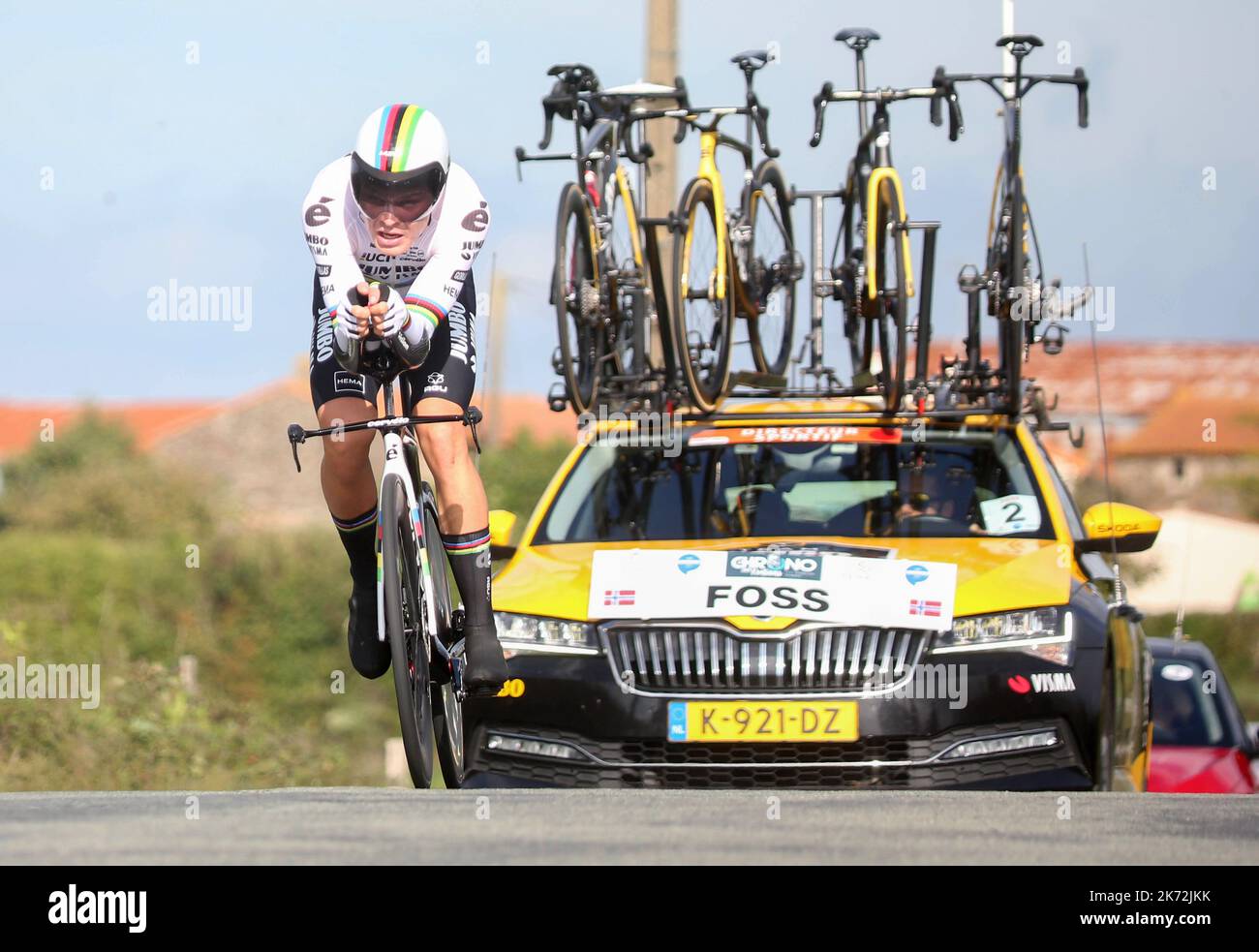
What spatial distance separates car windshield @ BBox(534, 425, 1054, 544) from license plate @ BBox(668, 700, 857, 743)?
1.12 meters

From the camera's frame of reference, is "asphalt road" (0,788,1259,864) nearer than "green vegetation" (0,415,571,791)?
Yes

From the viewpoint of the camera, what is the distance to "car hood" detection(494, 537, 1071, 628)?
7.69m

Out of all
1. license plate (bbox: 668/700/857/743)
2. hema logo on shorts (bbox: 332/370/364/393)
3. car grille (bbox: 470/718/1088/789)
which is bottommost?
car grille (bbox: 470/718/1088/789)

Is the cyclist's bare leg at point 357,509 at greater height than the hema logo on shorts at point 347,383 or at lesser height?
lesser

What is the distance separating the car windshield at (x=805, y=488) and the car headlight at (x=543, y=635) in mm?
859

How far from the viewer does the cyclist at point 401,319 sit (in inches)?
266

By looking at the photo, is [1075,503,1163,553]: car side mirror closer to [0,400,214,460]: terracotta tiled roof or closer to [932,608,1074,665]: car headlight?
[932,608,1074,665]: car headlight

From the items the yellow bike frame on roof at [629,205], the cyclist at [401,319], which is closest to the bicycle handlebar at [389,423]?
the cyclist at [401,319]

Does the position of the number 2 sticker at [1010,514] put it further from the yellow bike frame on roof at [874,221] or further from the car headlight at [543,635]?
the car headlight at [543,635]

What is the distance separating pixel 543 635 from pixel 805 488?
1.56m

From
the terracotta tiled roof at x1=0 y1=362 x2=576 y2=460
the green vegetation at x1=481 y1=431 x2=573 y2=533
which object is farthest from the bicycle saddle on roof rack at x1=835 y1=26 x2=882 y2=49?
the terracotta tiled roof at x1=0 y1=362 x2=576 y2=460

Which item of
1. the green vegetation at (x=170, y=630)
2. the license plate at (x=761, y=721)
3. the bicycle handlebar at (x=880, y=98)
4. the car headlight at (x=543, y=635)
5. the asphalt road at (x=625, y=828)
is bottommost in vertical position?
the green vegetation at (x=170, y=630)
